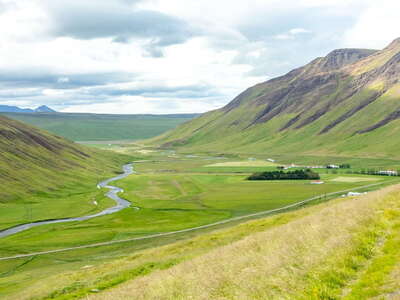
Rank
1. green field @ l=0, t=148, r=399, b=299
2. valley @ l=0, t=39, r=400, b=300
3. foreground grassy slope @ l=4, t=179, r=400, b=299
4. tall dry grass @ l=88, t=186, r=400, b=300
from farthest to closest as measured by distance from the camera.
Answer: green field @ l=0, t=148, r=399, b=299, valley @ l=0, t=39, r=400, b=300, tall dry grass @ l=88, t=186, r=400, b=300, foreground grassy slope @ l=4, t=179, r=400, b=299

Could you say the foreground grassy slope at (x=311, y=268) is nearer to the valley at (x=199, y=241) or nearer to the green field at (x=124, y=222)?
the valley at (x=199, y=241)

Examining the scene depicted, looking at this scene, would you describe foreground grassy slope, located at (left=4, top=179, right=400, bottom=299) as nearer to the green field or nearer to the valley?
the valley

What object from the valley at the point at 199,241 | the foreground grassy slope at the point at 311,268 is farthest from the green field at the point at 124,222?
the foreground grassy slope at the point at 311,268

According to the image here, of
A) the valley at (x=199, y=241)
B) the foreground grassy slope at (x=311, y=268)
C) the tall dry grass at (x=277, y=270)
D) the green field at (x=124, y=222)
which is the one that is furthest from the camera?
the green field at (x=124, y=222)

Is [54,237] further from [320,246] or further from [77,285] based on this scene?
[320,246]

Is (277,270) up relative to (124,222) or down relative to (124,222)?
up

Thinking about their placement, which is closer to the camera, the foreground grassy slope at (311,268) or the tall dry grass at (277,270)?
the foreground grassy slope at (311,268)

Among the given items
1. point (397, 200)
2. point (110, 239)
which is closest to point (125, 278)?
point (397, 200)

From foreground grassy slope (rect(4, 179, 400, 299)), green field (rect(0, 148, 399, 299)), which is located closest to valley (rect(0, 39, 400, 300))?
foreground grassy slope (rect(4, 179, 400, 299))

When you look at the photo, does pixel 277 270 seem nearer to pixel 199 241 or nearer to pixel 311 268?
pixel 311 268

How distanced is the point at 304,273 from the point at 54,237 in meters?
101

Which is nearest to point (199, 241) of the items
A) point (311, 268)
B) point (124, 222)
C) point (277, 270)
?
point (277, 270)

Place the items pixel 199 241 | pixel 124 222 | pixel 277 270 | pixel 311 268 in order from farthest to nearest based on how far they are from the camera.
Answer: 1. pixel 124 222
2. pixel 199 241
3. pixel 277 270
4. pixel 311 268

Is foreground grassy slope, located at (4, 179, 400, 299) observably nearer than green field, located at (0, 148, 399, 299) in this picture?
Yes
